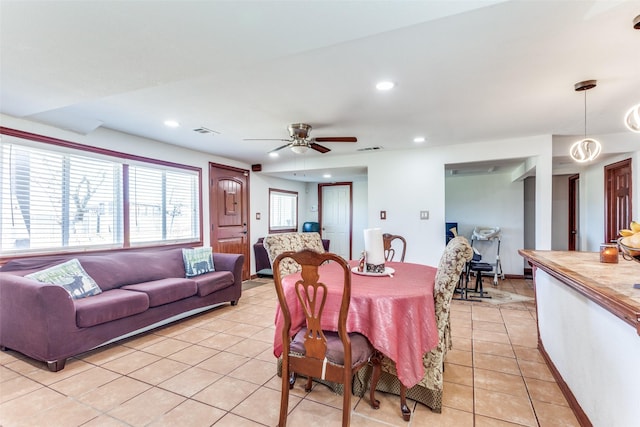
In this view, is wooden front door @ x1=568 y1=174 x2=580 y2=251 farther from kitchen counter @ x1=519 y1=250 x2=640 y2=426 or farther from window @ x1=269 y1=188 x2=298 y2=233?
window @ x1=269 y1=188 x2=298 y2=233

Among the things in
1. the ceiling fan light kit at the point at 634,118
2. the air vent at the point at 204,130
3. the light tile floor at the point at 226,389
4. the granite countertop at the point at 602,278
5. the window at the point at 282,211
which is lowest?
the light tile floor at the point at 226,389

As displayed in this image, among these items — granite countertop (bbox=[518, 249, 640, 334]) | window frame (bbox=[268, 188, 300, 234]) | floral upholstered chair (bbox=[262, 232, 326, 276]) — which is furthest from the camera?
window frame (bbox=[268, 188, 300, 234])

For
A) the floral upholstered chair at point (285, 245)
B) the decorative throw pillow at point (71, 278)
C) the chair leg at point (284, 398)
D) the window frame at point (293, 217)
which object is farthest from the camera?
the window frame at point (293, 217)

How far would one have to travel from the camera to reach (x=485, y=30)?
5.64 ft

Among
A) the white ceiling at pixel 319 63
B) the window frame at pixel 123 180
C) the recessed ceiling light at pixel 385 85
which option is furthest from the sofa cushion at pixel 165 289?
the recessed ceiling light at pixel 385 85

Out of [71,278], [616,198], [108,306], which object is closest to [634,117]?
[616,198]

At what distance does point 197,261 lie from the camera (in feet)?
13.2

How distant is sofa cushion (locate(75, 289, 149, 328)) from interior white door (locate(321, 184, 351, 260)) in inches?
196

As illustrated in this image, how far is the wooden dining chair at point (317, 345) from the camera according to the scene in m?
1.58

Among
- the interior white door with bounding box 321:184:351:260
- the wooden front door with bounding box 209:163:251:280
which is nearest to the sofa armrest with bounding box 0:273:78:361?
the wooden front door with bounding box 209:163:251:280

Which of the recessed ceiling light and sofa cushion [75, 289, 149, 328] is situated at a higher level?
the recessed ceiling light

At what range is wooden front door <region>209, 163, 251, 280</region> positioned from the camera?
5.20 metres

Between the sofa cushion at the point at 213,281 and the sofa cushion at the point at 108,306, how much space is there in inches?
26.8

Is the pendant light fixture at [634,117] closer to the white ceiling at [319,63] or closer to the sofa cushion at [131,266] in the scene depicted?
the white ceiling at [319,63]
